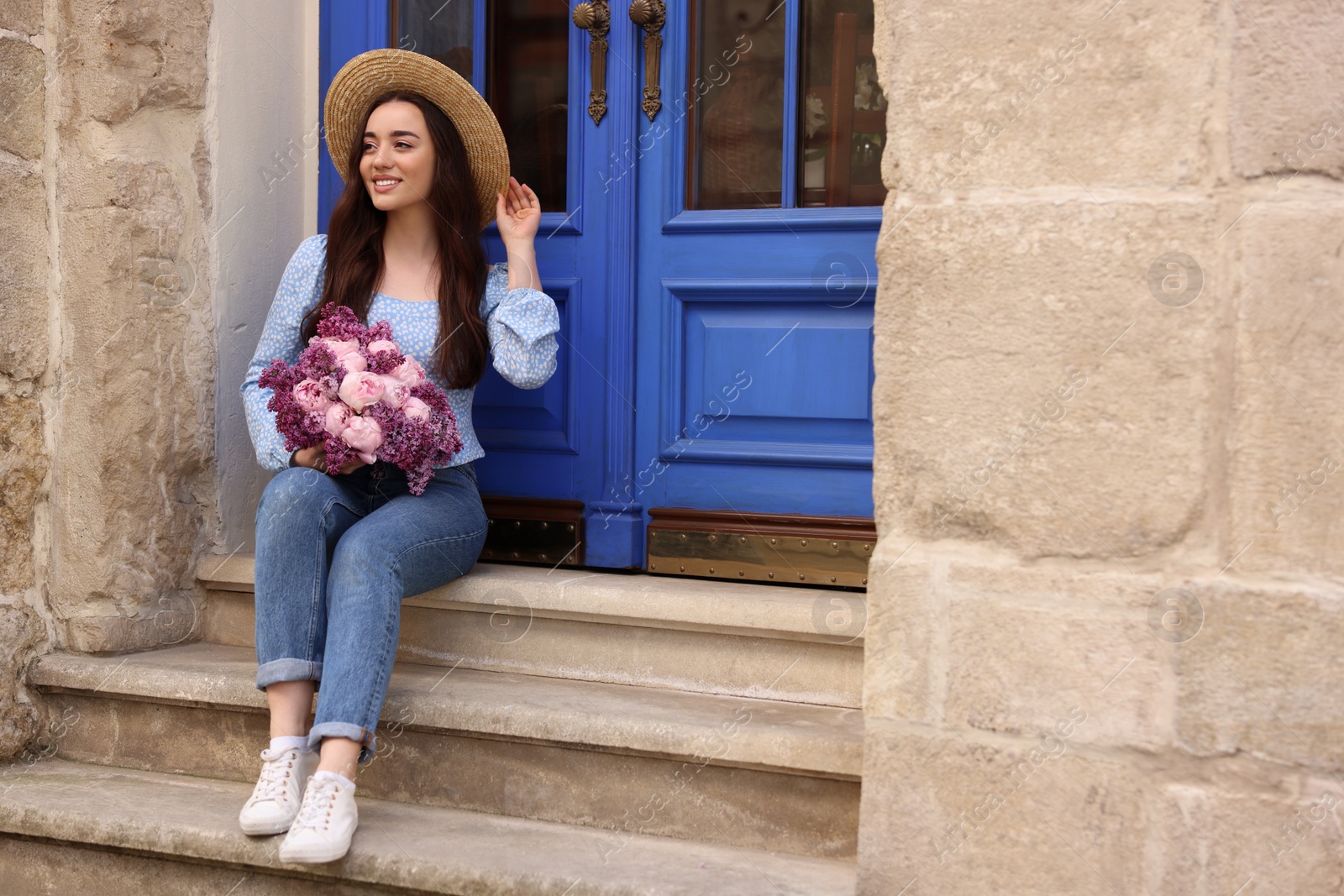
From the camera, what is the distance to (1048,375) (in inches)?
64.3

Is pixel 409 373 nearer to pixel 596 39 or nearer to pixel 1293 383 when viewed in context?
pixel 596 39

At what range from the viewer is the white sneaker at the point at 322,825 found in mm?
1908

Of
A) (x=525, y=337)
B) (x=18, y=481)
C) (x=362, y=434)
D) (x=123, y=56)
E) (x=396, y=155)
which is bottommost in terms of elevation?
(x=18, y=481)

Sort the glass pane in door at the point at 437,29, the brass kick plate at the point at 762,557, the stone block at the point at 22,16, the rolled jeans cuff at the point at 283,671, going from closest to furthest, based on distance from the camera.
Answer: the rolled jeans cuff at the point at 283,671 < the stone block at the point at 22,16 < the brass kick plate at the point at 762,557 < the glass pane in door at the point at 437,29

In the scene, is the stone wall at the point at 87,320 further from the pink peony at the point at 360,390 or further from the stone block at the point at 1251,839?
the stone block at the point at 1251,839

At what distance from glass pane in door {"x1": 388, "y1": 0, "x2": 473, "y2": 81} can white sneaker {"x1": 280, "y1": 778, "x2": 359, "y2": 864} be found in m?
1.89

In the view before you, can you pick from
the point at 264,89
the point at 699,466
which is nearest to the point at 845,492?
the point at 699,466

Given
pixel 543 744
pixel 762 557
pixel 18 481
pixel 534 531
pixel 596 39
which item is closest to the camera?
pixel 543 744

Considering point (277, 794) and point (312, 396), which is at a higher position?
point (312, 396)

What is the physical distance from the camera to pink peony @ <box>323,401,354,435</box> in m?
2.23

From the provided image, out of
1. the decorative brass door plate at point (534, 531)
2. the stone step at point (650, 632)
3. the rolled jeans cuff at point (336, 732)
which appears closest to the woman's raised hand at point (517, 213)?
the decorative brass door plate at point (534, 531)

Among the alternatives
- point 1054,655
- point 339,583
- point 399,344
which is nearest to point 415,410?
point 399,344

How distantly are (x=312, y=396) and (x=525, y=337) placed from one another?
49 cm

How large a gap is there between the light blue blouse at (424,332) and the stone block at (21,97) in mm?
646
